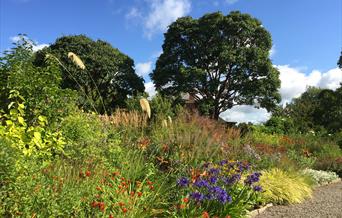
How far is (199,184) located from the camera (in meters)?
4.43

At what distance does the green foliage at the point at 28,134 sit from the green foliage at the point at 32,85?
0.11 metres

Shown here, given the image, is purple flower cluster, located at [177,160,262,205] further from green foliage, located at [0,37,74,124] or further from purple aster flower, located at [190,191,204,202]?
green foliage, located at [0,37,74,124]

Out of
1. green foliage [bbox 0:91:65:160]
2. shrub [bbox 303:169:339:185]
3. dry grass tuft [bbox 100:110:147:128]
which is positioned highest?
dry grass tuft [bbox 100:110:147:128]

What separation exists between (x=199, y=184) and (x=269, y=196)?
1.98 meters

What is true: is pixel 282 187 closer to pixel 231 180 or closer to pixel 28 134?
pixel 231 180

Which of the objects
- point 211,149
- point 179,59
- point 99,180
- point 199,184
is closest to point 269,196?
point 211,149

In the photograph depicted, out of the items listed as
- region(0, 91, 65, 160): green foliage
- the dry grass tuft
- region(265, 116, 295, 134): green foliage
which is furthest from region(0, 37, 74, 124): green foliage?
region(265, 116, 295, 134): green foliage

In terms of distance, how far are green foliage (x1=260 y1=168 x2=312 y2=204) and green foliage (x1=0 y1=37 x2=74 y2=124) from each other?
322 cm

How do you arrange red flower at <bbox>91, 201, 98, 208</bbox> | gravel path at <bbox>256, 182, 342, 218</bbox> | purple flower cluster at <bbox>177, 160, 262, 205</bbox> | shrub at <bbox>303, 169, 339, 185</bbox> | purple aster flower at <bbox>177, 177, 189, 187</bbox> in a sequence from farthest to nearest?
1. shrub at <bbox>303, 169, 339, 185</bbox>
2. gravel path at <bbox>256, 182, 342, 218</bbox>
3. purple aster flower at <bbox>177, 177, 189, 187</bbox>
4. purple flower cluster at <bbox>177, 160, 262, 205</bbox>
5. red flower at <bbox>91, 201, 98, 208</bbox>

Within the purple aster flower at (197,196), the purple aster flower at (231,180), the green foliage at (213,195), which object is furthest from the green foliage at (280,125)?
the purple aster flower at (197,196)

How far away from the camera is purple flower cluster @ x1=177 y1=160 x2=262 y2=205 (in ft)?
14.1

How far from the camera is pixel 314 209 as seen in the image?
5961 mm

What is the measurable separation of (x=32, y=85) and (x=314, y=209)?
4413mm

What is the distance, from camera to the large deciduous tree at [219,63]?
937 inches
